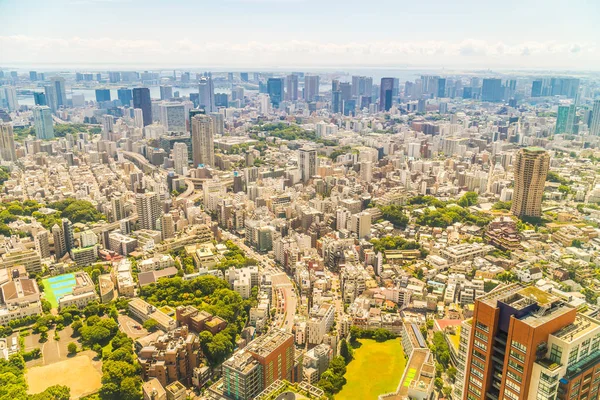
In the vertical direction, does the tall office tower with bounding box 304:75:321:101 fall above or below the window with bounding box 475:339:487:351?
above

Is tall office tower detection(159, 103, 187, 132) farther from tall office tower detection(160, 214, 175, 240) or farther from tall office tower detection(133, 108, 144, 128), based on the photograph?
tall office tower detection(160, 214, 175, 240)

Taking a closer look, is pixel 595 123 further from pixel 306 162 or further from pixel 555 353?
pixel 555 353

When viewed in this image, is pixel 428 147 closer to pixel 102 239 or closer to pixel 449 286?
pixel 449 286

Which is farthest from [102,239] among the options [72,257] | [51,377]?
[51,377]

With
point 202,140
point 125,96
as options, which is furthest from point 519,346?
point 125,96

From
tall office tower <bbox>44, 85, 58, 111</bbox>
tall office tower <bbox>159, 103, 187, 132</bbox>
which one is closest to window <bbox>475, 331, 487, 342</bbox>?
tall office tower <bbox>159, 103, 187, 132</bbox>

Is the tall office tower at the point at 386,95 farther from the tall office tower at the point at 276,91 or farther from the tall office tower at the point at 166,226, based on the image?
the tall office tower at the point at 166,226
